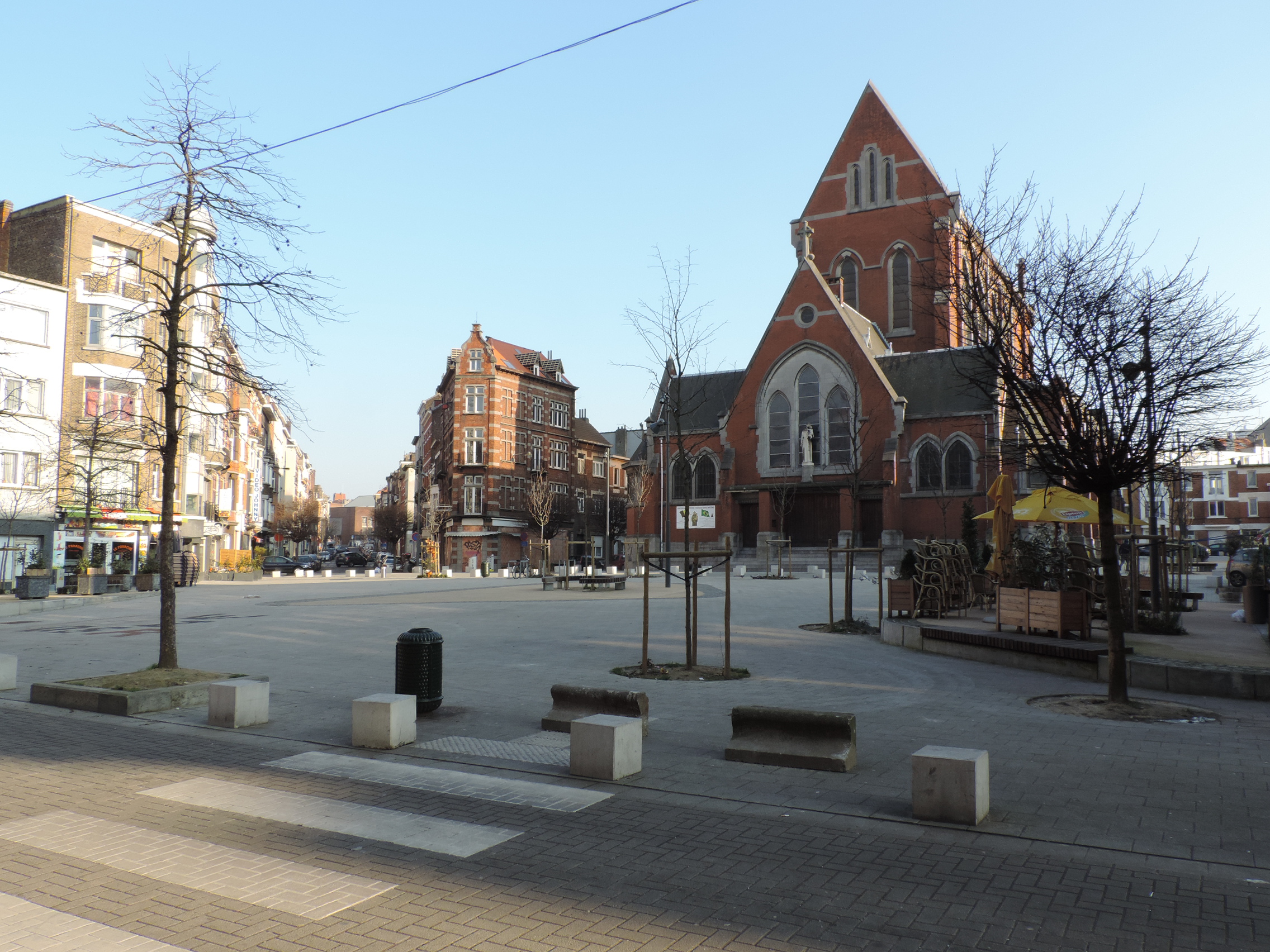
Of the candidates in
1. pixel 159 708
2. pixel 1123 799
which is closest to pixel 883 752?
pixel 1123 799

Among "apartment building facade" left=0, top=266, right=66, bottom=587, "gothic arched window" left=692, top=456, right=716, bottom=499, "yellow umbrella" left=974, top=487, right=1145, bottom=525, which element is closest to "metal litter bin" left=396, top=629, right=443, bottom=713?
"yellow umbrella" left=974, top=487, right=1145, bottom=525

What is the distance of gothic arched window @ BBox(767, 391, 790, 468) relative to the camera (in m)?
50.9

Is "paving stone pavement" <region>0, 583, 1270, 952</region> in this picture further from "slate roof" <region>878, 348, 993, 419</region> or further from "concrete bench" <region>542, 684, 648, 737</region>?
"slate roof" <region>878, 348, 993, 419</region>

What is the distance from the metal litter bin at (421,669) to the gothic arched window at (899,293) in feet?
162

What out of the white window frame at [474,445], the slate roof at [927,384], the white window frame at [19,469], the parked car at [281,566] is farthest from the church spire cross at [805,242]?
the white window frame at [19,469]

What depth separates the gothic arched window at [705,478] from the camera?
53594 mm

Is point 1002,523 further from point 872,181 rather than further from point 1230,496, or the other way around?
point 1230,496

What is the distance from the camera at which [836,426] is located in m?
49.4

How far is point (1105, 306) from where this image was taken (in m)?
9.75

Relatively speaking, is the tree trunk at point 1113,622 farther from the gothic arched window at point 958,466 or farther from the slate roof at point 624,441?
the slate roof at point 624,441

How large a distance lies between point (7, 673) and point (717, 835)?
10.1 meters

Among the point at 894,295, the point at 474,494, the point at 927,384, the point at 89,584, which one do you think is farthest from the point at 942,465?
the point at 89,584

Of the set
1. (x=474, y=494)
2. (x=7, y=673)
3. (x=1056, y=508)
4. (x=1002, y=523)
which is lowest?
(x=7, y=673)

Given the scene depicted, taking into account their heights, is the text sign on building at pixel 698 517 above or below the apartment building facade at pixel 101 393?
below
